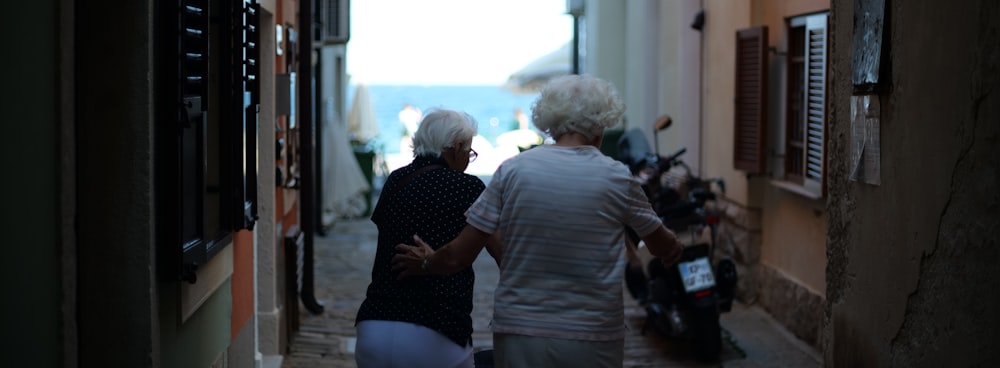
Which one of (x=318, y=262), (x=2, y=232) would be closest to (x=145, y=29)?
(x=2, y=232)

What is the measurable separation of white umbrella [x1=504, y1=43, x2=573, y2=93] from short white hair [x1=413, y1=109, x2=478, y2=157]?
90.1 ft

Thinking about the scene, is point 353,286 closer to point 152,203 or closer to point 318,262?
point 318,262

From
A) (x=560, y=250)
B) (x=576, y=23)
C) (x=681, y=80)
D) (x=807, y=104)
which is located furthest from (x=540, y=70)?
(x=560, y=250)

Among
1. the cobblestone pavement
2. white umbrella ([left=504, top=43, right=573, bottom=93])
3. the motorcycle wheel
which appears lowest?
the cobblestone pavement

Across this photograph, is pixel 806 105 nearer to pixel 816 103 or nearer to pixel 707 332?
pixel 816 103

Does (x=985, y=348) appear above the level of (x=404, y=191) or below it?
below

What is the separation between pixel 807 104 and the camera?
9.48 metres

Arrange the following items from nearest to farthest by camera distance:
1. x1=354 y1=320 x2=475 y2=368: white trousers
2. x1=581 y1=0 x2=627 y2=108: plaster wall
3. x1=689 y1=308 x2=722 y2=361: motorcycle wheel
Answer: x1=354 y1=320 x2=475 y2=368: white trousers
x1=689 y1=308 x2=722 y2=361: motorcycle wheel
x1=581 y1=0 x2=627 y2=108: plaster wall

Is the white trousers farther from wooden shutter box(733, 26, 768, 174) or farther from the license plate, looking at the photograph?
wooden shutter box(733, 26, 768, 174)

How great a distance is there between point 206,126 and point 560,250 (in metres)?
1.89

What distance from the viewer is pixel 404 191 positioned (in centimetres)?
447

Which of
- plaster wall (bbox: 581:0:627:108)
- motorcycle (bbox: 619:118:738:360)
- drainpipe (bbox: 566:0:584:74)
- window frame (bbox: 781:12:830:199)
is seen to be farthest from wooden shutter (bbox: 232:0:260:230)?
drainpipe (bbox: 566:0:584:74)

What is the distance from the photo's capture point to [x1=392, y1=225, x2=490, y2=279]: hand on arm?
414cm

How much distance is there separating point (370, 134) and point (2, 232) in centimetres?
2271
